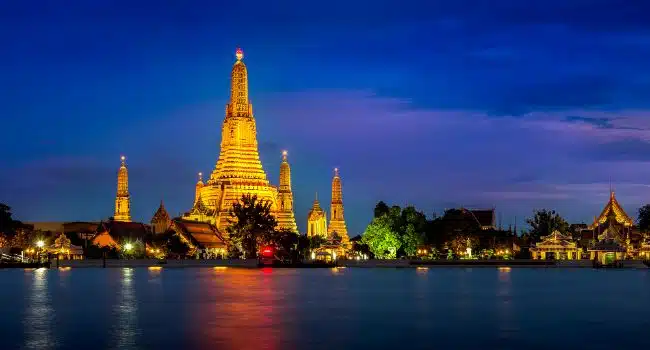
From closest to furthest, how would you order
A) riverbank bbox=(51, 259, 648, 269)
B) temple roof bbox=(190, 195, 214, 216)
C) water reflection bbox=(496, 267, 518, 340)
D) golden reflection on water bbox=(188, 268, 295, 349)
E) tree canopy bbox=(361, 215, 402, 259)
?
golden reflection on water bbox=(188, 268, 295, 349), water reflection bbox=(496, 267, 518, 340), riverbank bbox=(51, 259, 648, 269), tree canopy bbox=(361, 215, 402, 259), temple roof bbox=(190, 195, 214, 216)

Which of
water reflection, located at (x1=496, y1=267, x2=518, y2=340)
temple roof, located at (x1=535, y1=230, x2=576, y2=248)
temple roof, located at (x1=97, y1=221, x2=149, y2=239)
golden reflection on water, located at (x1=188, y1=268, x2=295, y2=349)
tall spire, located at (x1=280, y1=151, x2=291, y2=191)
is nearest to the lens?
golden reflection on water, located at (x1=188, y1=268, x2=295, y2=349)

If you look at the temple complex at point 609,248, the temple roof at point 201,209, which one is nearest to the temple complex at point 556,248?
the temple complex at point 609,248

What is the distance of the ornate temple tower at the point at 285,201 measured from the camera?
11394 centimetres

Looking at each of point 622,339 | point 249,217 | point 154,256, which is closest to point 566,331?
point 622,339

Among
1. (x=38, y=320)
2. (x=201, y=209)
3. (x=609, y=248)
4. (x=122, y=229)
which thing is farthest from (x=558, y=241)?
(x=38, y=320)

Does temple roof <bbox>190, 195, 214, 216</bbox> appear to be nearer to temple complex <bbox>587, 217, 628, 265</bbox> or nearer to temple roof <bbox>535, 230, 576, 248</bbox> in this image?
temple roof <bbox>535, 230, 576, 248</bbox>

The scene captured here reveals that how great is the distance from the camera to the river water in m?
31.0

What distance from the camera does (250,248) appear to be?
97.1 metres

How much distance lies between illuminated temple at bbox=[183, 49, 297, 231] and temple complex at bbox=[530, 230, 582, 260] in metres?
27.9

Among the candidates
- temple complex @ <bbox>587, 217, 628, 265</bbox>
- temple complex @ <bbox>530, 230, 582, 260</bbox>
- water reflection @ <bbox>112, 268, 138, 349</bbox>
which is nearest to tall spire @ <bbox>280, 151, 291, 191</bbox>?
temple complex @ <bbox>530, 230, 582, 260</bbox>

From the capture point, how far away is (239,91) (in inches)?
4439

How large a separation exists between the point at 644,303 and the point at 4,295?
1225 inches

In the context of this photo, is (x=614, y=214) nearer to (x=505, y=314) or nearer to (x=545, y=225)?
(x=545, y=225)

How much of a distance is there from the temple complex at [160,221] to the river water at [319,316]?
44.7m
